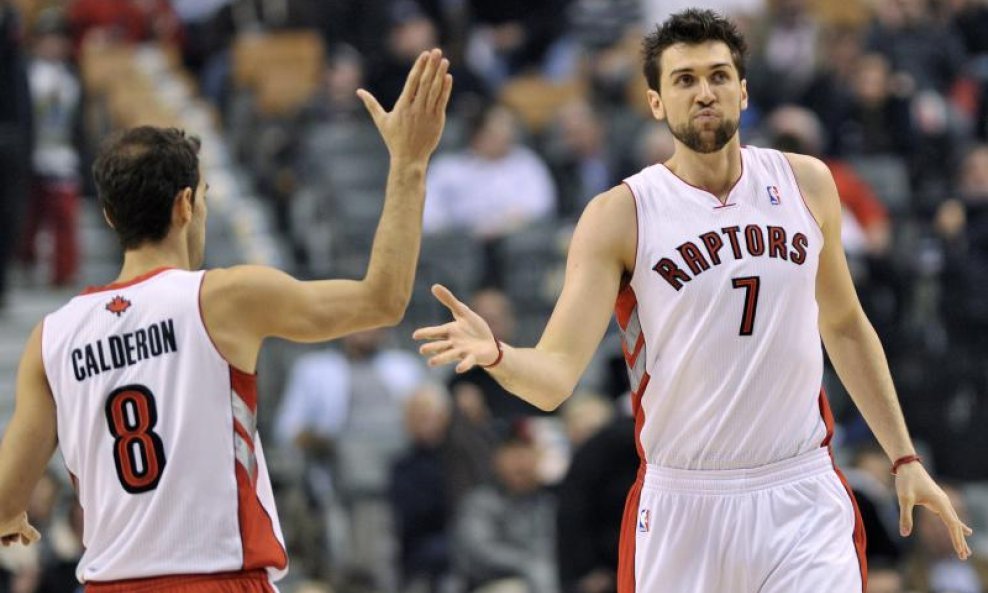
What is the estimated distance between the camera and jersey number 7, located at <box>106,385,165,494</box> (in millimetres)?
5863

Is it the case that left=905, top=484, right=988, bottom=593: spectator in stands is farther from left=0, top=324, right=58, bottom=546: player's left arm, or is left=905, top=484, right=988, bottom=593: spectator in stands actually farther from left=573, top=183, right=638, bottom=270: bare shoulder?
left=0, top=324, right=58, bottom=546: player's left arm

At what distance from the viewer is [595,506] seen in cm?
1038

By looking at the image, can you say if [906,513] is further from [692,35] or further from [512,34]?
[512,34]

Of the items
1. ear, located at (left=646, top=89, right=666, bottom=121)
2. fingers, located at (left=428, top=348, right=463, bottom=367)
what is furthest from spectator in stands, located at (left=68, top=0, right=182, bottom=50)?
fingers, located at (left=428, top=348, right=463, bottom=367)

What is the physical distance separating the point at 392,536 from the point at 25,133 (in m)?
5.22

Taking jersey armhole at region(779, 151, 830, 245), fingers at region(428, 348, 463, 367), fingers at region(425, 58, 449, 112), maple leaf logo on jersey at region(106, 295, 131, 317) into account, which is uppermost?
fingers at region(425, 58, 449, 112)

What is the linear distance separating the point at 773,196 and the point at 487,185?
9.13m

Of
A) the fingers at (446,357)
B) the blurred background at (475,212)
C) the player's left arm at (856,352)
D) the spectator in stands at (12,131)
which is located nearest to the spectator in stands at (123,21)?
the blurred background at (475,212)

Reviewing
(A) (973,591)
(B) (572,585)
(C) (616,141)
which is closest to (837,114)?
(C) (616,141)

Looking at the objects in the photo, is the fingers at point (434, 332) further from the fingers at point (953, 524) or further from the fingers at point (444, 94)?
the fingers at point (953, 524)

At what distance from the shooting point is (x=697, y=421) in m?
6.58

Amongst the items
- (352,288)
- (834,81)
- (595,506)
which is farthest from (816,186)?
(834,81)

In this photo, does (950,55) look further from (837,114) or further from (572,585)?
(572,585)

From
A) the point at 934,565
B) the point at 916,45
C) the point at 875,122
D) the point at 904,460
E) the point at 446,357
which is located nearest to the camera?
the point at 446,357
